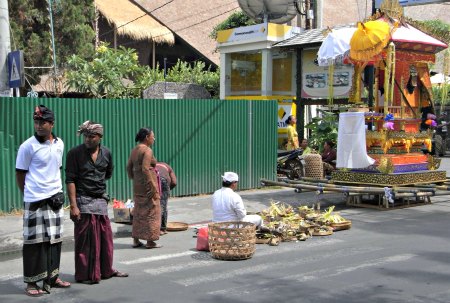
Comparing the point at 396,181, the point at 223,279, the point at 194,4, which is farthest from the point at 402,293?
the point at 194,4

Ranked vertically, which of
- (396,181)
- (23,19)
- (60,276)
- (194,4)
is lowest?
(60,276)

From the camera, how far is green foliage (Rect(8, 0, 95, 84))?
18000 millimetres

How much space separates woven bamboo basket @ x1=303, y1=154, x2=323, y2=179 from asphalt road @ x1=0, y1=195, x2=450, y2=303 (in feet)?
16.2

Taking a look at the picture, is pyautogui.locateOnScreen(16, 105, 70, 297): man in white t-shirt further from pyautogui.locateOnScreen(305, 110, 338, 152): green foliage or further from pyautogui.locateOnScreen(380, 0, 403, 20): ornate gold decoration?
pyautogui.locateOnScreen(305, 110, 338, 152): green foliage

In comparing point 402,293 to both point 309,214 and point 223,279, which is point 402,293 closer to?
point 223,279

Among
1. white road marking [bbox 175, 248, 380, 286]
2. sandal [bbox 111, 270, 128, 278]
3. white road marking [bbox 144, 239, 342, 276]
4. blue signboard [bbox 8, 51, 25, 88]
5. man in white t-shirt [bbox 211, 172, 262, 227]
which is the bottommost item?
white road marking [bbox 144, 239, 342, 276]

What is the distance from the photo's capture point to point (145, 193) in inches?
310

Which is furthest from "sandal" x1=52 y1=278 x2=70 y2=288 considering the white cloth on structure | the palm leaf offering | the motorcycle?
the motorcycle

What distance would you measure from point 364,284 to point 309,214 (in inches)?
132

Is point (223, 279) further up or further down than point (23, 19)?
further down

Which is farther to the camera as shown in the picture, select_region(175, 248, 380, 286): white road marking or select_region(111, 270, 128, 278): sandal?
select_region(111, 270, 128, 278): sandal

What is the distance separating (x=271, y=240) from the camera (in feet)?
27.0

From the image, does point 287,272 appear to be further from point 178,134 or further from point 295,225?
point 178,134

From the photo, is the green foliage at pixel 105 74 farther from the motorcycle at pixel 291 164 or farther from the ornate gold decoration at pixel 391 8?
the ornate gold decoration at pixel 391 8
